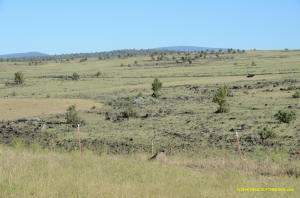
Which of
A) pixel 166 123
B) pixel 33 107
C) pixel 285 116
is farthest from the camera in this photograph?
pixel 33 107

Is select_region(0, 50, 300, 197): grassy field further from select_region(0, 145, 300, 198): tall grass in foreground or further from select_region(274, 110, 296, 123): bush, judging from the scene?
select_region(274, 110, 296, 123): bush

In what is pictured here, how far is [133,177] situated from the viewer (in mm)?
8711

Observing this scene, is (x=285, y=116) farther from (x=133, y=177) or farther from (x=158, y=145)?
(x=133, y=177)

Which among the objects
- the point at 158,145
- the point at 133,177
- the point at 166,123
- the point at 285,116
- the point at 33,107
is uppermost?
the point at 133,177

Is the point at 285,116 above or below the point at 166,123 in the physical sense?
above

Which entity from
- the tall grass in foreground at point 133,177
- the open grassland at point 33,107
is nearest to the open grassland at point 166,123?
the open grassland at point 33,107

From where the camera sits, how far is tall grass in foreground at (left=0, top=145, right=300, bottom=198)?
7492 mm

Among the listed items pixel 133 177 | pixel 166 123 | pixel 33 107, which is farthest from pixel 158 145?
pixel 33 107

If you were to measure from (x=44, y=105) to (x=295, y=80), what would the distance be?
31263 mm

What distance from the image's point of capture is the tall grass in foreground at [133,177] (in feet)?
24.6

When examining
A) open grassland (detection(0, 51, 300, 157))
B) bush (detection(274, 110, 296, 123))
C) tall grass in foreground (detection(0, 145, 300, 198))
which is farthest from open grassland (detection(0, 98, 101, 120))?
tall grass in foreground (detection(0, 145, 300, 198))

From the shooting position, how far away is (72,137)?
22.3 m

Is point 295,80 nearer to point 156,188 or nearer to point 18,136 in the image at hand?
point 18,136

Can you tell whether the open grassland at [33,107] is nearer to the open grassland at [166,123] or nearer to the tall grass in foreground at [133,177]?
the open grassland at [166,123]
